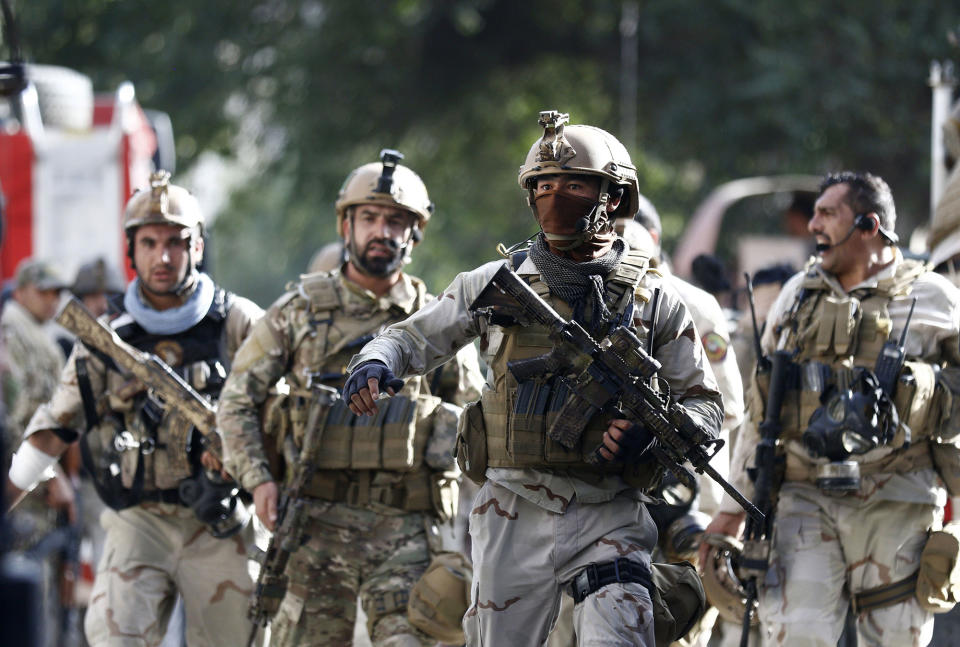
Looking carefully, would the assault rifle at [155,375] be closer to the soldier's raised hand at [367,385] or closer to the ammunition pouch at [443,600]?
the ammunition pouch at [443,600]

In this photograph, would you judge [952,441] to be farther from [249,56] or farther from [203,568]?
[249,56]

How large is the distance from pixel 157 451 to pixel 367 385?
2.41 metres

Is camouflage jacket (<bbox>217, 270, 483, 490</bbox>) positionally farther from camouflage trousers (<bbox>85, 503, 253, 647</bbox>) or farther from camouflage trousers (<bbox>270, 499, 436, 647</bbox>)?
camouflage trousers (<bbox>85, 503, 253, 647</bbox>)

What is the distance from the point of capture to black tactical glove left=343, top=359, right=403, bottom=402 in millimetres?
5215

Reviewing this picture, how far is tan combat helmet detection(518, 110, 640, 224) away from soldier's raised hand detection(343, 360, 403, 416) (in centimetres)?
85

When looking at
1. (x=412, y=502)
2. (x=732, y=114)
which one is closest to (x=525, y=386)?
(x=412, y=502)

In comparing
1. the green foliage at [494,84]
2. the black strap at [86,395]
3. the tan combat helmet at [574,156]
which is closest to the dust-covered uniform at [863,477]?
the tan combat helmet at [574,156]

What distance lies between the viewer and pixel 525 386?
17.9 feet

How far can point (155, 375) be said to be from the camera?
7.29 metres

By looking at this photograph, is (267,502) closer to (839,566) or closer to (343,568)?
(343,568)

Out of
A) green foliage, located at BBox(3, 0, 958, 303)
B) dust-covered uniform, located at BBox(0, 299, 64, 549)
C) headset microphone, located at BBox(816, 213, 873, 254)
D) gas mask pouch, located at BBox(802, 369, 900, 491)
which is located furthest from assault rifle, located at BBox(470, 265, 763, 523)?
green foliage, located at BBox(3, 0, 958, 303)

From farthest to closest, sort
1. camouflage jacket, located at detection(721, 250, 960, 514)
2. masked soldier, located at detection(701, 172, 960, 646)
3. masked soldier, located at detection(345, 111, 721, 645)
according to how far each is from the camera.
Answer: camouflage jacket, located at detection(721, 250, 960, 514) → masked soldier, located at detection(701, 172, 960, 646) → masked soldier, located at detection(345, 111, 721, 645)

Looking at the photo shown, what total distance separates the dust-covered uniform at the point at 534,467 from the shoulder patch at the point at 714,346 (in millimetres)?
1442

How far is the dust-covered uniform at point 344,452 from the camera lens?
6.82 meters
